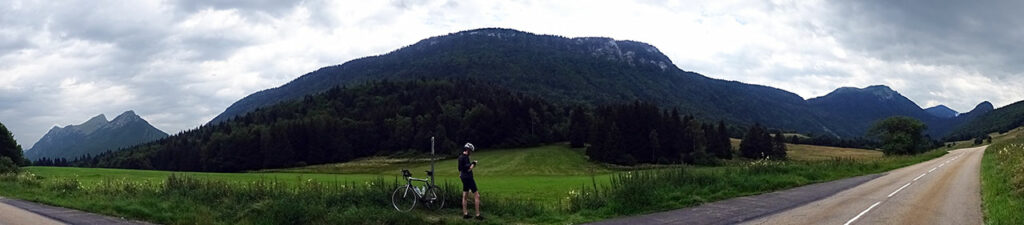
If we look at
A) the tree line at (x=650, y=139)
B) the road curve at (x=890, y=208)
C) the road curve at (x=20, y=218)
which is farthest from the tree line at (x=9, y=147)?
the road curve at (x=890, y=208)

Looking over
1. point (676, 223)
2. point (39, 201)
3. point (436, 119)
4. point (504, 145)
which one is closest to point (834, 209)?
point (676, 223)

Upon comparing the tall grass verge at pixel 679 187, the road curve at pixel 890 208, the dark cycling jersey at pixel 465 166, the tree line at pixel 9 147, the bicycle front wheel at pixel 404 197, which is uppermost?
the tree line at pixel 9 147

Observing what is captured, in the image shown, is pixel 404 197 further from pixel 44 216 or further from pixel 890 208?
pixel 890 208

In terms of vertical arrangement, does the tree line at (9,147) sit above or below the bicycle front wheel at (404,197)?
above

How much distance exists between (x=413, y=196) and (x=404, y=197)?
0.79ft

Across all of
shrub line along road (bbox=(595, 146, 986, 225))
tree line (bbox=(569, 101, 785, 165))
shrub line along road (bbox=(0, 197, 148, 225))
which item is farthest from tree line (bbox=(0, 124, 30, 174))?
shrub line along road (bbox=(595, 146, 986, 225))

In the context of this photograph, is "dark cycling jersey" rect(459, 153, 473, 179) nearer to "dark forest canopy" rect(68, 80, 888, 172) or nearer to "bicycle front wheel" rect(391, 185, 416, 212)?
"bicycle front wheel" rect(391, 185, 416, 212)

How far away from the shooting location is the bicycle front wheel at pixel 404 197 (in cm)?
1421

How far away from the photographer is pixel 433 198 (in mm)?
14648

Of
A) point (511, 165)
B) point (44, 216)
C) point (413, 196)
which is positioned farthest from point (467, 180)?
point (511, 165)

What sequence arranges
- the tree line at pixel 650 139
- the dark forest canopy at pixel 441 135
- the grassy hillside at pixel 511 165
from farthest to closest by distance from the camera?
the dark forest canopy at pixel 441 135
the tree line at pixel 650 139
the grassy hillside at pixel 511 165

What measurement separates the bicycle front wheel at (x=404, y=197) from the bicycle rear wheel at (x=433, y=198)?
407 mm

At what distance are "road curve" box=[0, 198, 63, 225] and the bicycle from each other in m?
9.48

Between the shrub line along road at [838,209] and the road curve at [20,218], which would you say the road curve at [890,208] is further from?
the road curve at [20,218]
